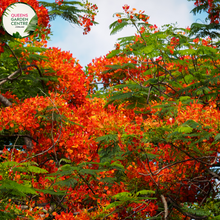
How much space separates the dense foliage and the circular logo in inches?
7.1

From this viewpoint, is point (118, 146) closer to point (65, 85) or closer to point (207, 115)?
point (207, 115)

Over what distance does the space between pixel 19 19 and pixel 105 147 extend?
12.2 feet

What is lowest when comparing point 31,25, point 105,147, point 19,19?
point 105,147

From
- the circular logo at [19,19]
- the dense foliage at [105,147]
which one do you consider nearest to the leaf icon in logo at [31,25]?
the circular logo at [19,19]

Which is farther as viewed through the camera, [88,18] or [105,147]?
[88,18]

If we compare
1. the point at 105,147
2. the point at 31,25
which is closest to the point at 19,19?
the point at 31,25

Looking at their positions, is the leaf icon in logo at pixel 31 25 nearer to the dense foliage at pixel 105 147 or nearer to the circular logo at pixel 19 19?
the circular logo at pixel 19 19

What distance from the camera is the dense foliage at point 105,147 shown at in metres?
4.39

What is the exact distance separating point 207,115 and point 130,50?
4322mm

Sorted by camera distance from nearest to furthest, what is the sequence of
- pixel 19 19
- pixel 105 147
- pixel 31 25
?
1. pixel 105 147
2. pixel 19 19
3. pixel 31 25

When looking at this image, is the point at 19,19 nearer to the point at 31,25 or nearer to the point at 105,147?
the point at 31,25

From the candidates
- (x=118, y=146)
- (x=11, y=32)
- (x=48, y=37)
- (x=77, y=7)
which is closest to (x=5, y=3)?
(x=11, y=32)

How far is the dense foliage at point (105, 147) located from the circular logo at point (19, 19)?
18 cm

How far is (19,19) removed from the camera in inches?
257
